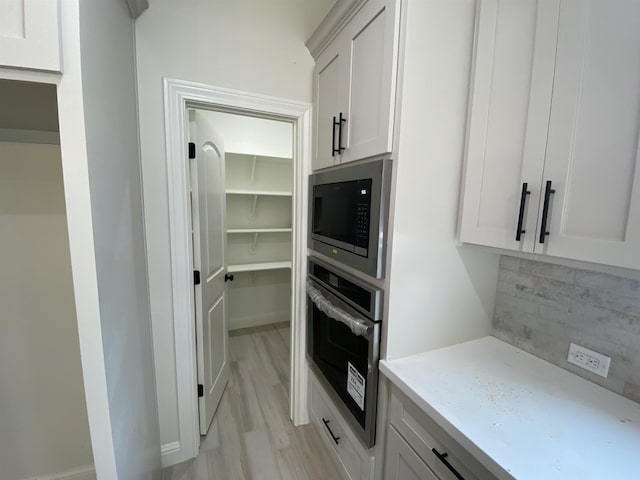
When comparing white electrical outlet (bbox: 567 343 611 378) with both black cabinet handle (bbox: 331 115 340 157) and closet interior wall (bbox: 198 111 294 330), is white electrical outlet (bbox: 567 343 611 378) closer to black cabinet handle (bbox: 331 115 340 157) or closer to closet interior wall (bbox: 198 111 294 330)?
black cabinet handle (bbox: 331 115 340 157)

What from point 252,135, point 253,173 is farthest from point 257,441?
point 252,135

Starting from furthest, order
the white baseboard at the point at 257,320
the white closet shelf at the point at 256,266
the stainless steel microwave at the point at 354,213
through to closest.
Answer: the white baseboard at the point at 257,320 → the white closet shelf at the point at 256,266 → the stainless steel microwave at the point at 354,213

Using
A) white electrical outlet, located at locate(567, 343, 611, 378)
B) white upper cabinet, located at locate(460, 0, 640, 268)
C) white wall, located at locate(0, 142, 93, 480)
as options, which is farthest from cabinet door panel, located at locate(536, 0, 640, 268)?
white wall, located at locate(0, 142, 93, 480)

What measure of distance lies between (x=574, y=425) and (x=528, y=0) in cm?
135

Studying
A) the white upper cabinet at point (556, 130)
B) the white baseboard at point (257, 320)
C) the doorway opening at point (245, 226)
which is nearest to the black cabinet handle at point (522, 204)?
the white upper cabinet at point (556, 130)

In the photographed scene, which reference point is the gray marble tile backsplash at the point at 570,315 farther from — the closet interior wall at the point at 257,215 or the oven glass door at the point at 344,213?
the closet interior wall at the point at 257,215

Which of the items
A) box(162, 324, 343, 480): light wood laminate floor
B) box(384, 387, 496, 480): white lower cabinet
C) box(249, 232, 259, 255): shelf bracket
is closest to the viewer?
box(384, 387, 496, 480): white lower cabinet

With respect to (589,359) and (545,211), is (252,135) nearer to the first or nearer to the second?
(545,211)

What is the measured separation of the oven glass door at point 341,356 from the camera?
1193 millimetres

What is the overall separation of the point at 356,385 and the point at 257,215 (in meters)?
2.26

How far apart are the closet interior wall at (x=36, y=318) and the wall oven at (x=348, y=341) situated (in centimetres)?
119

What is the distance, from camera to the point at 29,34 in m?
0.54

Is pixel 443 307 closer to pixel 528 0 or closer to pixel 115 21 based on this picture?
pixel 528 0

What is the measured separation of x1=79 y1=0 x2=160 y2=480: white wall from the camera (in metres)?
0.69
